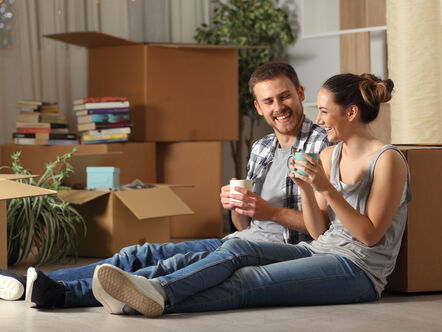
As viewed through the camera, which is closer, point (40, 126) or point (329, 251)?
point (329, 251)

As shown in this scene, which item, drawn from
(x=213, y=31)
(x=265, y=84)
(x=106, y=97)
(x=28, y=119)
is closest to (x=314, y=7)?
(x=213, y=31)

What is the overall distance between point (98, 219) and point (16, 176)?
1.84 feet

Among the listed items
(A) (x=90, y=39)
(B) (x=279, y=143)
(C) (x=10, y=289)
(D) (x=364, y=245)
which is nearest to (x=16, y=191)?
(C) (x=10, y=289)

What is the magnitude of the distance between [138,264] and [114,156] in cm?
136

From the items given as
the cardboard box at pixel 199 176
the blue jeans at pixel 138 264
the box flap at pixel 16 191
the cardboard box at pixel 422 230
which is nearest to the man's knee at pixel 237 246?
the blue jeans at pixel 138 264

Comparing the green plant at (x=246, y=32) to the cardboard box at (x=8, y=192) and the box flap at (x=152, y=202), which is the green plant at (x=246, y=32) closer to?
the box flap at (x=152, y=202)

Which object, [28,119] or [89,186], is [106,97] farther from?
[89,186]

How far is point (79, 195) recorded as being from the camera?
3.15 metres

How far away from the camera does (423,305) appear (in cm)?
207

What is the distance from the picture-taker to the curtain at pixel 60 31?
4.11m

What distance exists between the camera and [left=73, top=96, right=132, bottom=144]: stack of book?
385cm

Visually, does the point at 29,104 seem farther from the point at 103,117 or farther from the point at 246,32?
the point at 246,32

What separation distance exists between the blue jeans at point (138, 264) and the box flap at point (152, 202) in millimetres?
754

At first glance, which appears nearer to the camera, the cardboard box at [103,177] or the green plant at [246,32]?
the cardboard box at [103,177]
